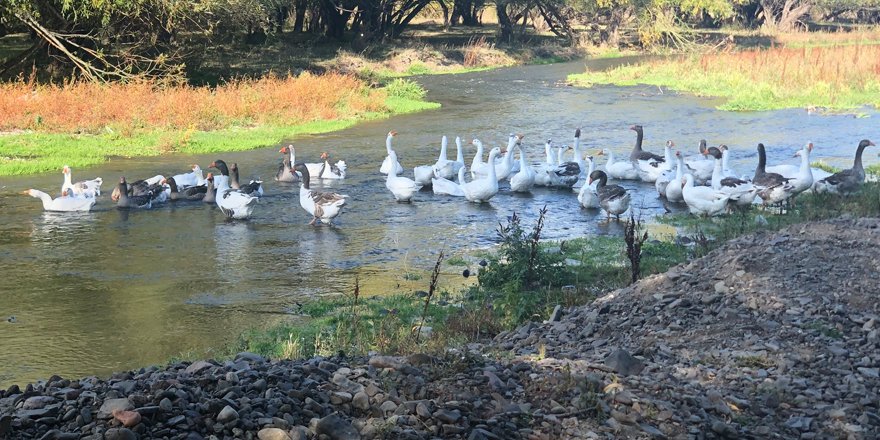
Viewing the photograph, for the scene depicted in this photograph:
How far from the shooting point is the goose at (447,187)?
18219mm

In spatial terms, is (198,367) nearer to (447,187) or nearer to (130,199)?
(130,199)

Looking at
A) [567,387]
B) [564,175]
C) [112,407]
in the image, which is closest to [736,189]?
[564,175]

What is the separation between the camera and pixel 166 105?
26016 mm

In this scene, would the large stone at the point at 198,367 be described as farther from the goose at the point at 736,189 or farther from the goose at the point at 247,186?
the goose at the point at 736,189

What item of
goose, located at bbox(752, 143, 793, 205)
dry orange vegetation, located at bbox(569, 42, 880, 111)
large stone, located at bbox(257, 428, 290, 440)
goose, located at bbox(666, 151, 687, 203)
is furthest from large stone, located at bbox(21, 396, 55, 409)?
dry orange vegetation, located at bbox(569, 42, 880, 111)

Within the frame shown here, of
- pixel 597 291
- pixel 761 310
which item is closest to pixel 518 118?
pixel 597 291

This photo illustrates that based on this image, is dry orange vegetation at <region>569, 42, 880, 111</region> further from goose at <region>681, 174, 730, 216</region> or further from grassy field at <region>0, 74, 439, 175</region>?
goose at <region>681, 174, 730, 216</region>

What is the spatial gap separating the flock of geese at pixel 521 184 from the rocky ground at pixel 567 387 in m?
7.16

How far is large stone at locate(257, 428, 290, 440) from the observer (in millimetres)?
5398

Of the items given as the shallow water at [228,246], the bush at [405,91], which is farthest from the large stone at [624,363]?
the bush at [405,91]

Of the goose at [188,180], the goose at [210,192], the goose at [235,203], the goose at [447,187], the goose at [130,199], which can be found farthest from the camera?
the goose at [447,187]

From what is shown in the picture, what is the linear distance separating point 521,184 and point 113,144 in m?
10.6

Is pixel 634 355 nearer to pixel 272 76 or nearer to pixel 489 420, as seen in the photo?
pixel 489 420

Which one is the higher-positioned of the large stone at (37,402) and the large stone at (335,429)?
the large stone at (37,402)
